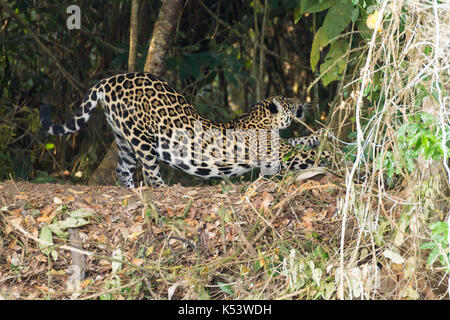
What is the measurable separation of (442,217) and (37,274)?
3037 millimetres

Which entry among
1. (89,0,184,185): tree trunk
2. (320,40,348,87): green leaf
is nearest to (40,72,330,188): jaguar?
(89,0,184,185): tree trunk

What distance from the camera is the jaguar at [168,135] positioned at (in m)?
7.00

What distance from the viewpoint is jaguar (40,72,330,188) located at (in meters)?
7.00

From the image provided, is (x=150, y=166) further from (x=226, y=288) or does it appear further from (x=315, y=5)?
(x=315, y=5)

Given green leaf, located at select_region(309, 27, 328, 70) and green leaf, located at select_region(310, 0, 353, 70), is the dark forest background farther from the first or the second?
green leaf, located at select_region(310, 0, 353, 70)

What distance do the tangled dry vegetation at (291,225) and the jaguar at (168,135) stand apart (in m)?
0.92

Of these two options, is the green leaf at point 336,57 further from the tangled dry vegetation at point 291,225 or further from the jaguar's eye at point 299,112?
the jaguar's eye at point 299,112

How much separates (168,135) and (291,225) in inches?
82.4

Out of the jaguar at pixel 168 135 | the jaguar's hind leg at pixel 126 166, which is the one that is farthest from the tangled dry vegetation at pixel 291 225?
the jaguar's hind leg at pixel 126 166

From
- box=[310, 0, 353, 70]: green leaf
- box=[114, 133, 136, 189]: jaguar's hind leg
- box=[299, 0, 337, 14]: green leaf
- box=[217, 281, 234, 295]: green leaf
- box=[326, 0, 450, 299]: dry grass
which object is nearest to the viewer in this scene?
box=[326, 0, 450, 299]: dry grass

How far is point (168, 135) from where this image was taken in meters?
7.08

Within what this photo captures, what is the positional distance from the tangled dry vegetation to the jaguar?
92 centimetres

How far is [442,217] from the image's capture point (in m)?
4.43
